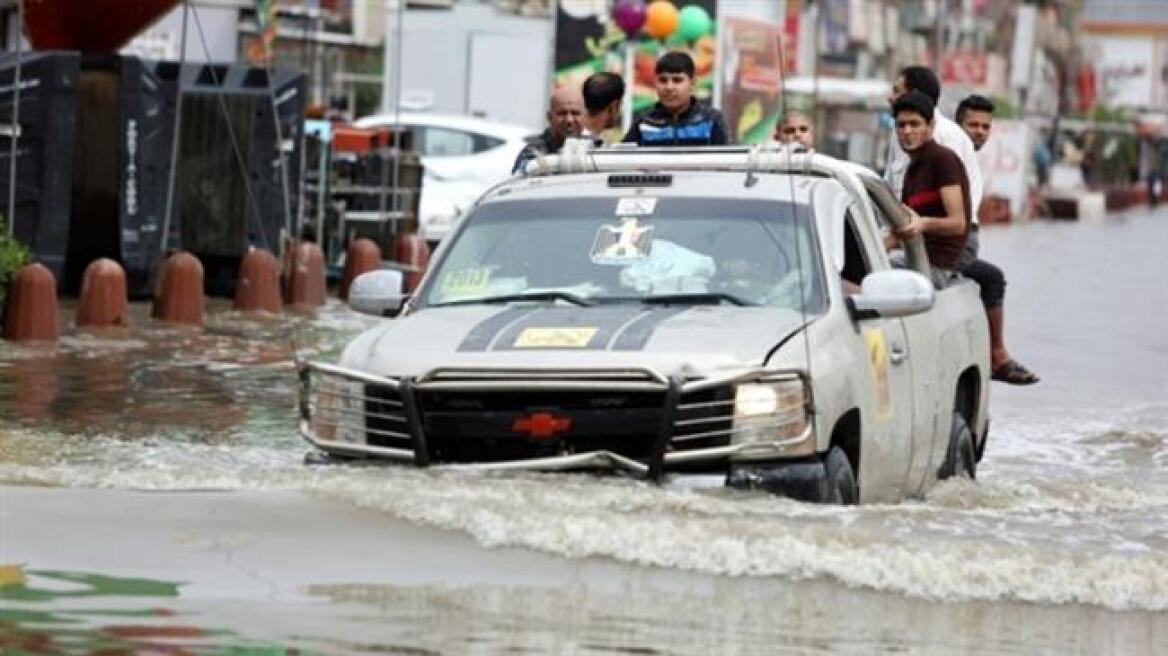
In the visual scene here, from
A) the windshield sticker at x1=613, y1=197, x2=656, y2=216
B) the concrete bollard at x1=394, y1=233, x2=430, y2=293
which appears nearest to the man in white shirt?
the windshield sticker at x1=613, y1=197, x2=656, y2=216

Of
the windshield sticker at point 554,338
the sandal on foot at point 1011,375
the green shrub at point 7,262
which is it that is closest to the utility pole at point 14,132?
the green shrub at point 7,262

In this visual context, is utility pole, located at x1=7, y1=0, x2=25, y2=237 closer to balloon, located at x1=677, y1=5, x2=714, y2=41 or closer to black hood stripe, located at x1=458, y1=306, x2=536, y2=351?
black hood stripe, located at x1=458, y1=306, x2=536, y2=351

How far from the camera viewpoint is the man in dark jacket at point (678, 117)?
13.9 metres

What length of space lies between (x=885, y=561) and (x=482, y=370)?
1420 millimetres

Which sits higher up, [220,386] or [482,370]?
[482,370]

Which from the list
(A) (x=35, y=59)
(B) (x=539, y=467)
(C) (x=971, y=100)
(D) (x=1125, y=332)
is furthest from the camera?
(D) (x=1125, y=332)

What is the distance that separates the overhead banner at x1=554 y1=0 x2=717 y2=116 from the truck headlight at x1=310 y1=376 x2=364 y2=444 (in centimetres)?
3562

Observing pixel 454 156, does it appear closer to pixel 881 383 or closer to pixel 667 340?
pixel 881 383

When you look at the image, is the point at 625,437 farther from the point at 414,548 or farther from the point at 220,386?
the point at 220,386

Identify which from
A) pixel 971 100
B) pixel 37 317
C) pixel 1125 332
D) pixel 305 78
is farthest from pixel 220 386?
pixel 1125 332

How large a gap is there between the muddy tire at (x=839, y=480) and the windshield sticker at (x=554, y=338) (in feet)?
2.85

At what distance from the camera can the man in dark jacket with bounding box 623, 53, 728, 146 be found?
13906 mm

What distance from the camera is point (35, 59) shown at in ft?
73.7

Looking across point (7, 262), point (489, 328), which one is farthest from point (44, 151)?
point (489, 328)
